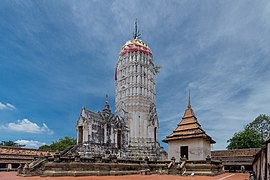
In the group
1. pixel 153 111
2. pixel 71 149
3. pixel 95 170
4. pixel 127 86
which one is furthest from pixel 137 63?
pixel 95 170

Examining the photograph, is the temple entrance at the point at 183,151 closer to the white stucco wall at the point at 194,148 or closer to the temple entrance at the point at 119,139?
the white stucco wall at the point at 194,148

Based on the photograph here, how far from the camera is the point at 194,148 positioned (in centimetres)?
2528

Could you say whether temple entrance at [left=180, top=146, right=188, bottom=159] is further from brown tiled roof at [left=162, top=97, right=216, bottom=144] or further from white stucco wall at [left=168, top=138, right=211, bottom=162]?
brown tiled roof at [left=162, top=97, right=216, bottom=144]

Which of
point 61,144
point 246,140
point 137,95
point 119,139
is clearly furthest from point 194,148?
point 61,144

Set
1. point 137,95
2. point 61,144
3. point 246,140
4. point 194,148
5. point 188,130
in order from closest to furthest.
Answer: point 194,148
point 188,130
point 246,140
point 137,95
point 61,144

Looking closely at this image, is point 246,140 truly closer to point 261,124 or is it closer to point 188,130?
point 261,124

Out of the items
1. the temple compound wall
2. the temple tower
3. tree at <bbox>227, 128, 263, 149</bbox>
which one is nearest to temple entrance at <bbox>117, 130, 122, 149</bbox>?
the temple tower

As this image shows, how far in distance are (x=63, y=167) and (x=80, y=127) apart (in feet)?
58.9

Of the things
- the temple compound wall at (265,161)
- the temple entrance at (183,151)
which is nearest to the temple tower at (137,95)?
the temple entrance at (183,151)

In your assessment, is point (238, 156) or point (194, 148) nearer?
point (194, 148)

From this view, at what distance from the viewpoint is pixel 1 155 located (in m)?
30.5

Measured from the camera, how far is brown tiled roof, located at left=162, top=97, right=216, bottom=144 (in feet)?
83.3

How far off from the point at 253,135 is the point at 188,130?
2403cm

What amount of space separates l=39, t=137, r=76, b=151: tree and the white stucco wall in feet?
120
